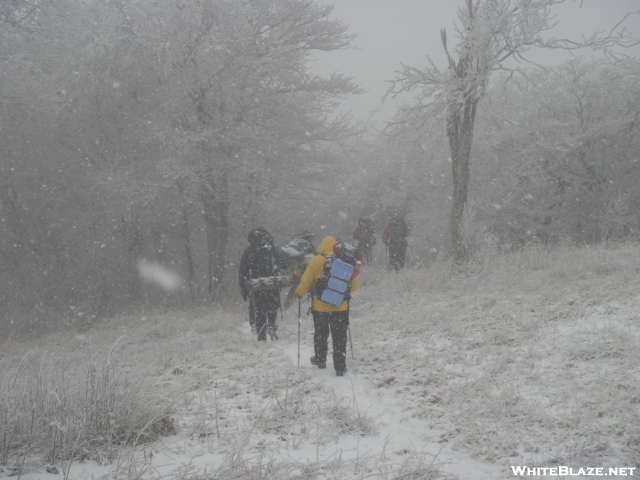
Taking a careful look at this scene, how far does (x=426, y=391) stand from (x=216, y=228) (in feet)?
35.9

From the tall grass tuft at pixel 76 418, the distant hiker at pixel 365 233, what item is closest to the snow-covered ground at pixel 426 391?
the tall grass tuft at pixel 76 418

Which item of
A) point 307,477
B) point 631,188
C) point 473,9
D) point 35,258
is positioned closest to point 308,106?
point 473,9

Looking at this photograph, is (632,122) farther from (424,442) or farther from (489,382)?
(424,442)

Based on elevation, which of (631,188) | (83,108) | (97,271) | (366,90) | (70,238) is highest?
(366,90)

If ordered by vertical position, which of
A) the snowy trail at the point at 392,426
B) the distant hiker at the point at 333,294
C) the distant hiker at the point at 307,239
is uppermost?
the distant hiker at the point at 307,239

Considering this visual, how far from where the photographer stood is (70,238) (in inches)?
605

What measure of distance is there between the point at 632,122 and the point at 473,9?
29.6 feet

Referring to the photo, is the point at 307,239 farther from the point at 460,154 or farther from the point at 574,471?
the point at 574,471

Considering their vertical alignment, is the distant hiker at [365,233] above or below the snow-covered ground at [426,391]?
above

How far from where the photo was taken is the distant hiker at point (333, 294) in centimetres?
631

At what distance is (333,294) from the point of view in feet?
20.6

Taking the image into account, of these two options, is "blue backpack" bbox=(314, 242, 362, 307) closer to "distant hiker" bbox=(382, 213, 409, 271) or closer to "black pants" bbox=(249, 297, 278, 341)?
"black pants" bbox=(249, 297, 278, 341)

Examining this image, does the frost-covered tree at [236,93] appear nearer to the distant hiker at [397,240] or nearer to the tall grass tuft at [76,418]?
the distant hiker at [397,240]

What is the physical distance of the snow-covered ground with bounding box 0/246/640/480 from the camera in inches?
145
